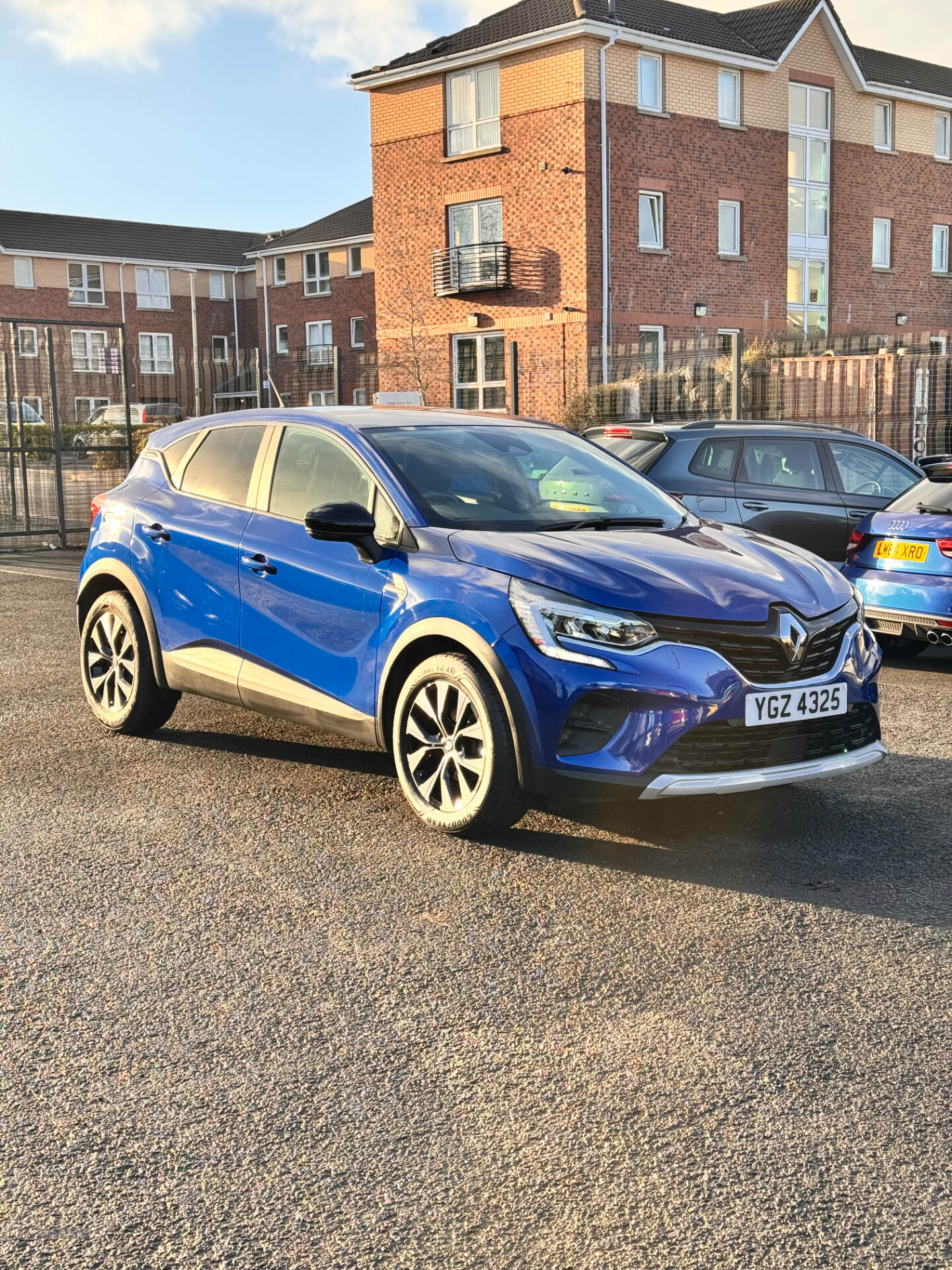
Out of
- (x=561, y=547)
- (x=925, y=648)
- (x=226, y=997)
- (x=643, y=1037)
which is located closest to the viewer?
(x=643, y=1037)

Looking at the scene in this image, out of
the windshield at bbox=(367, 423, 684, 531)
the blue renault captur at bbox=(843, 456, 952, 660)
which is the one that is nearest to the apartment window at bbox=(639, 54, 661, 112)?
Result: the blue renault captur at bbox=(843, 456, 952, 660)

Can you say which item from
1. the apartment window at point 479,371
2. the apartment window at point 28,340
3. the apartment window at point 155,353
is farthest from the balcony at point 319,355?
the apartment window at point 28,340

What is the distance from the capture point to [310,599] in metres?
5.86

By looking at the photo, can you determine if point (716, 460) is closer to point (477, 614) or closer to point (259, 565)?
point (259, 565)

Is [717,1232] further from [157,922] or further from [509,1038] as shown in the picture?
[157,922]

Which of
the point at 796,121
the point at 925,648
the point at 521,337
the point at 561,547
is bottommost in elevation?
the point at 925,648

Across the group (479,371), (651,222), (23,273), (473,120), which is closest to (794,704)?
(651,222)

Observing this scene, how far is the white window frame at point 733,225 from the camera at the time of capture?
117ft

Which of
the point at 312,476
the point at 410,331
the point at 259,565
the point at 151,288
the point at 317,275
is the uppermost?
the point at 151,288

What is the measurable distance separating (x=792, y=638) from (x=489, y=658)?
113 cm

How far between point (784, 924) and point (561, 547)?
65.9 inches

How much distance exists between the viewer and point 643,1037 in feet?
11.7

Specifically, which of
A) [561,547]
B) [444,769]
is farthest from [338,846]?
[561,547]

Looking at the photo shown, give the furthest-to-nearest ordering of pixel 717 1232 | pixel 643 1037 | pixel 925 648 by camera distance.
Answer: pixel 925 648
pixel 643 1037
pixel 717 1232
